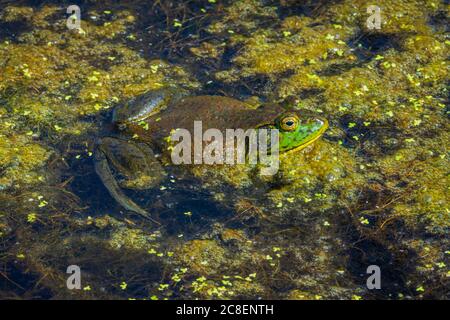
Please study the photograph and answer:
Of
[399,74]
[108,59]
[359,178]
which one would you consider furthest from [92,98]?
[399,74]

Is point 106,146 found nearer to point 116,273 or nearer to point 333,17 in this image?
point 116,273

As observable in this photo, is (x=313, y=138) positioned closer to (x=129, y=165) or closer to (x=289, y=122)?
(x=289, y=122)

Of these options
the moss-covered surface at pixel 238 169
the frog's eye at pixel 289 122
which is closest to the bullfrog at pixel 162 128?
the frog's eye at pixel 289 122

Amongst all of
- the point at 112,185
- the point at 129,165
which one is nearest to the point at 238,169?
the point at 129,165

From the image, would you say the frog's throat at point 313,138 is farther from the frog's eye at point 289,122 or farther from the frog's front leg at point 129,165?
the frog's front leg at point 129,165

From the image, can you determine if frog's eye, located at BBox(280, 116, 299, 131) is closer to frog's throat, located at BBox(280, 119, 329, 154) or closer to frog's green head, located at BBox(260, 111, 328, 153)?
frog's green head, located at BBox(260, 111, 328, 153)

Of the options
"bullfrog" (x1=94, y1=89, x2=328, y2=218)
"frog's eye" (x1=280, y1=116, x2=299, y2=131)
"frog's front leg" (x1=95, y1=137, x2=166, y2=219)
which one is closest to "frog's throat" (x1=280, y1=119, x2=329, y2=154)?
"bullfrog" (x1=94, y1=89, x2=328, y2=218)

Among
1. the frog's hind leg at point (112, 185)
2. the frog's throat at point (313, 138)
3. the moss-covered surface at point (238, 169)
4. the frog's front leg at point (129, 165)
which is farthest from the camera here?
the frog's throat at point (313, 138)
